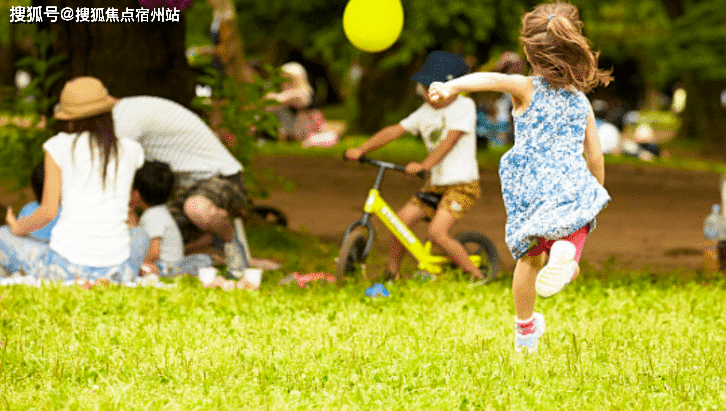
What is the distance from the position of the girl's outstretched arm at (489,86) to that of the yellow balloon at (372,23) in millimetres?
2963

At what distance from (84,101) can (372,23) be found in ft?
7.20

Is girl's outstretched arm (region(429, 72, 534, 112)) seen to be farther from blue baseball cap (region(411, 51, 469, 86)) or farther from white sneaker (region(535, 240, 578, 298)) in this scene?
blue baseball cap (region(411, 51, 469, 86))

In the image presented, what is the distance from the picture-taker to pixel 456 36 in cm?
2081

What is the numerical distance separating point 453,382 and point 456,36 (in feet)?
55.1

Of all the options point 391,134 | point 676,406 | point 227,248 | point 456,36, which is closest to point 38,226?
point 227,248

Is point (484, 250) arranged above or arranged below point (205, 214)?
below

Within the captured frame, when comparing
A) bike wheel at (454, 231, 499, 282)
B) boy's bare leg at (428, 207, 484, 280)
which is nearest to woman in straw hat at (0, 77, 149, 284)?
boy's bare leg at (428, 207, 484, 280)

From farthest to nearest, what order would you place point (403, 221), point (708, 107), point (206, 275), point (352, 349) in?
point (708, 107) → point (403, 221) → point (206, 275) → point (352, 349)

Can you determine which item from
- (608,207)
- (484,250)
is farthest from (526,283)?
(608,207)

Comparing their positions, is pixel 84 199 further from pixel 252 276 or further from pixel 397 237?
pixel 397 237

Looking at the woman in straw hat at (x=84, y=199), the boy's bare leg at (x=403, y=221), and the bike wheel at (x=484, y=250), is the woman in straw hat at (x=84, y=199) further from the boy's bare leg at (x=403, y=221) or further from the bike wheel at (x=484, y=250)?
the bike wheel at (x=484, y=250)

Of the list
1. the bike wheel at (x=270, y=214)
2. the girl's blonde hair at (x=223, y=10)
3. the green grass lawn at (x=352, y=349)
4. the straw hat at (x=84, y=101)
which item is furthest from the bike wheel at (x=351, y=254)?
the girl's blonde hair at (x=223, y=10)

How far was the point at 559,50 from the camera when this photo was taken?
196 inches

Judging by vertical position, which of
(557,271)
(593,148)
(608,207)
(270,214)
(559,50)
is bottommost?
(608,207)
